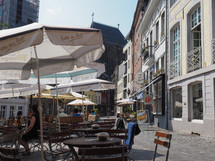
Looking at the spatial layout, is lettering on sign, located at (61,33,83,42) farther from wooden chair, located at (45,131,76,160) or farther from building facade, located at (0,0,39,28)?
building facade, located at (0,0,39,28)

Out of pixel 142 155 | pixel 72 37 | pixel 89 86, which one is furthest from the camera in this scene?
pixel 89 86

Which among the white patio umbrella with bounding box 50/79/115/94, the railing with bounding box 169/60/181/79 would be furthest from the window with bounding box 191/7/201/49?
the white patio umbrella with bounding box 50/79/115/94

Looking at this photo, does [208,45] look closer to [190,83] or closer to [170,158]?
[190,83]

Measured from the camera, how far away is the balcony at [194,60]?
1405 centimetres

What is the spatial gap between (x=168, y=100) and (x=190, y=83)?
3.82 metres

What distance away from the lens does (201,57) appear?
1395cm

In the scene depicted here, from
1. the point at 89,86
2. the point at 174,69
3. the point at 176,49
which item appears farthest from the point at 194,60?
the point at 89,86

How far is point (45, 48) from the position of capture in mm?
6652

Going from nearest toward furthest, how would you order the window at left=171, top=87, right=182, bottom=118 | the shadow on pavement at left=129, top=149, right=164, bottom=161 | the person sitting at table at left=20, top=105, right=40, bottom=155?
1. the shadow on pavement at left=129, top=149, right=164, bottom=161
2. the person sitting at table at left=20, top=105, right=40, bottom=155
3. the window at left=171, top=87, right=182, bottom=118

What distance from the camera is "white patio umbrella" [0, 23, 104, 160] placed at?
392 centimetres

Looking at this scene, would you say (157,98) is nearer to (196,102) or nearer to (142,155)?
(196,102)

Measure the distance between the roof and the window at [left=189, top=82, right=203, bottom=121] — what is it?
90.3 meters

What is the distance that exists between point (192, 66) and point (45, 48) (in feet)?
33.3

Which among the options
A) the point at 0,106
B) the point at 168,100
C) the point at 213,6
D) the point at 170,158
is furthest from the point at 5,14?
the point at 170,158
